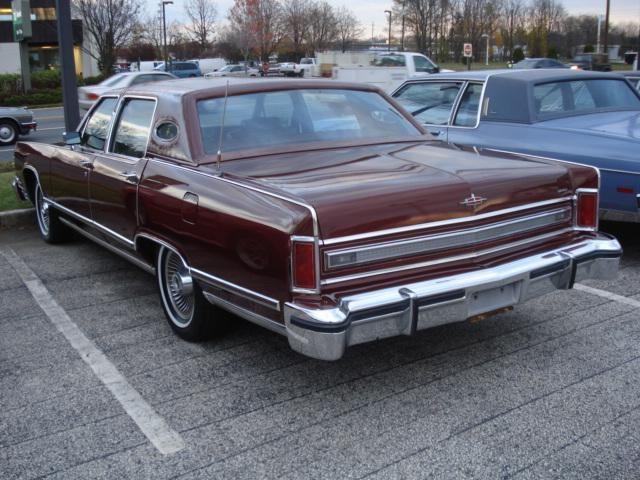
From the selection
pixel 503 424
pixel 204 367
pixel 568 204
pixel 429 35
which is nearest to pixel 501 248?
pixel 568 204

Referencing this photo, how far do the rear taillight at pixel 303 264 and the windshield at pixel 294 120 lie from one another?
1.29 m

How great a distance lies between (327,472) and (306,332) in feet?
1.98

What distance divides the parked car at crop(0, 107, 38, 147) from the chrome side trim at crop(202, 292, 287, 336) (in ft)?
50.4

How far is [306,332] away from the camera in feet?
10.6

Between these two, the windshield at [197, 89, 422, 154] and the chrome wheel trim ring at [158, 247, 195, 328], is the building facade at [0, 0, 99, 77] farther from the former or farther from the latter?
the chrome wheel trim ring at [158, 247, 195, 328]

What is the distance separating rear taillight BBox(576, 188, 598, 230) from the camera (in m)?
4.27

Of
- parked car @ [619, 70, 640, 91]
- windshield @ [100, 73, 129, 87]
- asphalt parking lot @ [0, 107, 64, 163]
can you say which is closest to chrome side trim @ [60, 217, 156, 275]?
parked car @ [619, 70, 640, 91]

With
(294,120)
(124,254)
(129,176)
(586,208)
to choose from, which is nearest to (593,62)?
(586,208)

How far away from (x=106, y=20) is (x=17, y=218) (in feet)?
105

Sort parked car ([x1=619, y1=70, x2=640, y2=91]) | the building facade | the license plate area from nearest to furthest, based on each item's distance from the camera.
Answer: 1. the license plate area
2. parked car ([x1=619, y1=70, x2=640, y2=91])
3. the building facade

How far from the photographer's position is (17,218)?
313 inches

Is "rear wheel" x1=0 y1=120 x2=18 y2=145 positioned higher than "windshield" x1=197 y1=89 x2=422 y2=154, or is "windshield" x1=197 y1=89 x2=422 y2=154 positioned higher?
"windshield" x1=197 y1=89 x2=422 y2=154

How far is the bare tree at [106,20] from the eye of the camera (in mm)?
36594

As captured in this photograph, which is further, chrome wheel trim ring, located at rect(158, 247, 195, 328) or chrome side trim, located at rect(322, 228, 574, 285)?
chrome wheel trim ring, located at rect(158, 247, 195, 328)
